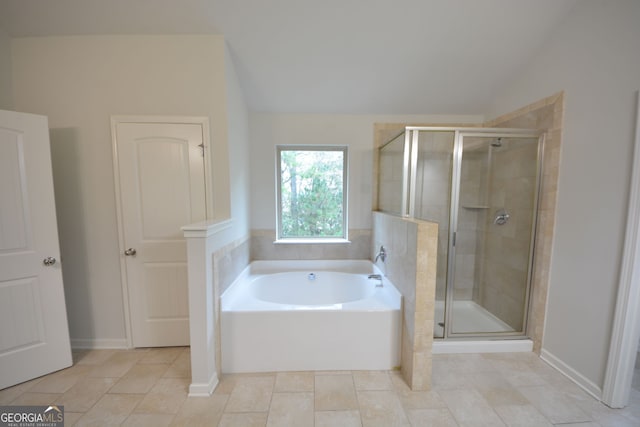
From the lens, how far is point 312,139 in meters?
2.65

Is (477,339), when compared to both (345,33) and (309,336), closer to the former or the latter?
(309,336)

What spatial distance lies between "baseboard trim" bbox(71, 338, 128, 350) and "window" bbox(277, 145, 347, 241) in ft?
5.64

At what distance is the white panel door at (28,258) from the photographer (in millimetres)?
1531

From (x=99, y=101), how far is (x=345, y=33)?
6.65 ft

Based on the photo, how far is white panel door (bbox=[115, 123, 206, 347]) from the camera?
1853 mm

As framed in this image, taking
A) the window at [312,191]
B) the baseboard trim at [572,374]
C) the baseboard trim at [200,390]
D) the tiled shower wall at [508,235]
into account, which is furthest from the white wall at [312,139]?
the baseboard trim at [572,374]

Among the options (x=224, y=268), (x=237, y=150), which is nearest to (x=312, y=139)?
(x=237, y=150)

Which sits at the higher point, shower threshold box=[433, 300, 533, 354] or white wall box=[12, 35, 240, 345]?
white wall box=[12, 35, 240, 345]

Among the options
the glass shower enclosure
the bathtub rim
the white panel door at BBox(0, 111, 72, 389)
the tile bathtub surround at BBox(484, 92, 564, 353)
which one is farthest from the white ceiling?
the bathtub rim

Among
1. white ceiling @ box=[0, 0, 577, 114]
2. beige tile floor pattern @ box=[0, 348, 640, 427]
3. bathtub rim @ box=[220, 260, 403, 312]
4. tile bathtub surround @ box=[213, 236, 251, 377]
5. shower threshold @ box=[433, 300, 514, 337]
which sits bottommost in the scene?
beige tile floor pattern @ box=[0, 348, 640, 427]

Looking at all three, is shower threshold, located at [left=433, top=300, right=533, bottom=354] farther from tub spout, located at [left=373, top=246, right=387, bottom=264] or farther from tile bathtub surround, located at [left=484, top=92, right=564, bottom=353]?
tub spout, located at [left=373, top=246, right=387, bottom=264]

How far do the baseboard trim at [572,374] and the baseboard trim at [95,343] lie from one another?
3496 mm

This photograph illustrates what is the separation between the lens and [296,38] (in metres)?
1.84

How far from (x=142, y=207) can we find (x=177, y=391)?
1.39 metres
